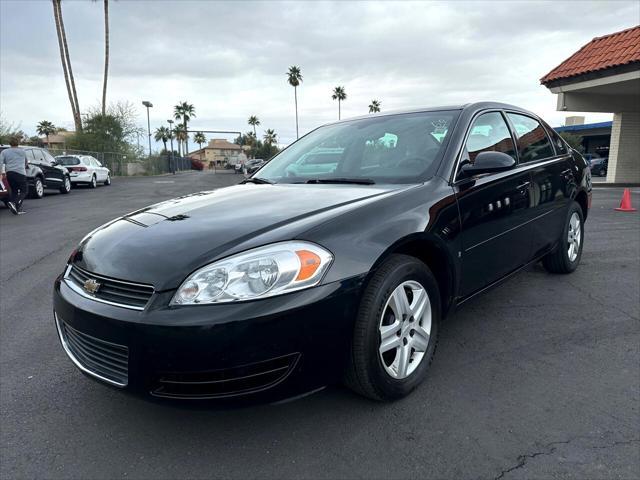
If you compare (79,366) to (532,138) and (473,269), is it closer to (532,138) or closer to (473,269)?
(473,269)

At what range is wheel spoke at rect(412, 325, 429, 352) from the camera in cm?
246

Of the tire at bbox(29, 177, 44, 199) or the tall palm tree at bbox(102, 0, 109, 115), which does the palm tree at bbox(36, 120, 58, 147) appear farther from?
the tire at bbox(29, 177, 44, 199)

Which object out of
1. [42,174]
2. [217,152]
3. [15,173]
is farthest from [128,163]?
[217,152]

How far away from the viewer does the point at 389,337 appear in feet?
7.46

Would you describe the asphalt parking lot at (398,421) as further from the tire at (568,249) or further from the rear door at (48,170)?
the rear door at (48,170)

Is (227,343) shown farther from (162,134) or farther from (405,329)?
(162,134)

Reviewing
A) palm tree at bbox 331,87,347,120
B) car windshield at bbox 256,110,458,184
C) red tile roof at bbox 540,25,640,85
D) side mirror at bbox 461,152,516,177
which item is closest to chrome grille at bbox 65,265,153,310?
car windshield at bbox 256,110,458,184

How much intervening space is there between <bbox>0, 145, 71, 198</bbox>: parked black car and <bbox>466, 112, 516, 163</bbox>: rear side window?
14059 mm

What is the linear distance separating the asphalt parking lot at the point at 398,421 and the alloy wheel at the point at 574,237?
3.70 feet

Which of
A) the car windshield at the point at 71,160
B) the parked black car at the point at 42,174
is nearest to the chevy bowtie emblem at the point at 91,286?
the parked black car at the point at 42,174

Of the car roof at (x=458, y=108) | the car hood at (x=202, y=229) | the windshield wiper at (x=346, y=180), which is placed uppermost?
the car roof at (x=458, y=108)

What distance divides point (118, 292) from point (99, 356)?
0.31m

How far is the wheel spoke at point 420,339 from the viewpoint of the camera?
246 cm

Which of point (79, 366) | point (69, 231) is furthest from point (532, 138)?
point (69, 231)
